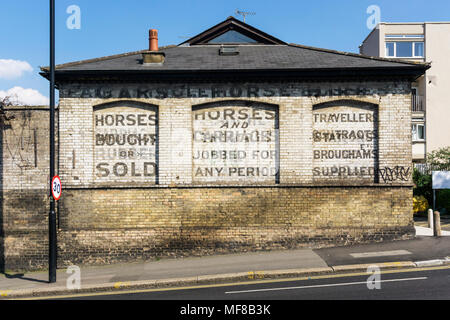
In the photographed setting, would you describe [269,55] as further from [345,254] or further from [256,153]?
[345,254]

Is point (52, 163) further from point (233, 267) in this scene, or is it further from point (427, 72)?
point (427, 72)

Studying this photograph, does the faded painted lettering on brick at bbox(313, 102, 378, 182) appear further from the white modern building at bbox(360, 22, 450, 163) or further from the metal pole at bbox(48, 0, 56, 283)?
the white modern building at bbox(360, 22, 450, 163)

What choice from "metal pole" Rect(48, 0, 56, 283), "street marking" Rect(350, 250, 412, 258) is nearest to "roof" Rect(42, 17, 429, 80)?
"metal pole" Rect(48, 0, 56, 283)

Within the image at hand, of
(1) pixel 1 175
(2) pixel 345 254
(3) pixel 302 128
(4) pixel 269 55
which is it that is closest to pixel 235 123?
(3) pixel 302 128

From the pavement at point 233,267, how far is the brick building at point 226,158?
577 mm

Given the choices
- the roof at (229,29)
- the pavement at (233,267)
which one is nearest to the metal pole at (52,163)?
the pavement at (233,267)

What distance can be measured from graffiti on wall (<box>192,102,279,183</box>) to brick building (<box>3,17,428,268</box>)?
0.11 ft

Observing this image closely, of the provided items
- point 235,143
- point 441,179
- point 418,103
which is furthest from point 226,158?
point 418,103

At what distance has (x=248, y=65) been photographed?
1156 centimetres

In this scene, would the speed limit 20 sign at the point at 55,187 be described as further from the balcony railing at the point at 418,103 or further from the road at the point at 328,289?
the balcony railing at the point at 418,103

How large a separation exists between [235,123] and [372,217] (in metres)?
5.23

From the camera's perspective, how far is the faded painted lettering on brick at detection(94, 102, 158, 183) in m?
11.5

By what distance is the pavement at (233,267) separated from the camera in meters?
8.78

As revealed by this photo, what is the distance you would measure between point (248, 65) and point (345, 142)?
399 centimetres
